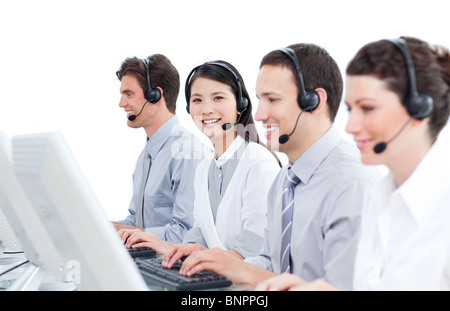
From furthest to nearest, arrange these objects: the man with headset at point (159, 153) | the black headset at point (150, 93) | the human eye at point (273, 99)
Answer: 1. the black headset at point (150, 93)
2. the man with headset at point (159, 153)
3. the human eye at point (273, 99)

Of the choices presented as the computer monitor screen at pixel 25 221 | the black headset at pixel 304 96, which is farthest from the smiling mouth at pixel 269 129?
the computer monitor screen at pixel 25 221

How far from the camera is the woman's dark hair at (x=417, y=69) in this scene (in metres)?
1.27

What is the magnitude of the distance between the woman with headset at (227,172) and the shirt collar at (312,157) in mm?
457

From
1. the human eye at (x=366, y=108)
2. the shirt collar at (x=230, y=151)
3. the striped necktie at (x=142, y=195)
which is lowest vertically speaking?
the striped necktie at (x=142, y=195)

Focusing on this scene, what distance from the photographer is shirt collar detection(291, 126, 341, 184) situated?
174 cm

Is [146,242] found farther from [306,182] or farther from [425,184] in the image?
[425,184]

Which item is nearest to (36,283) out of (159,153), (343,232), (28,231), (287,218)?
(28,231)

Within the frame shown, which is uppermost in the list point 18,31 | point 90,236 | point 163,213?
point 18,31

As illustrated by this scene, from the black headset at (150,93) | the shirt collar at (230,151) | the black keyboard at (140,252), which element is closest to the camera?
the black keyboard at (140,252)

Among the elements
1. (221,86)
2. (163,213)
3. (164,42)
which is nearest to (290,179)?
(221,86)

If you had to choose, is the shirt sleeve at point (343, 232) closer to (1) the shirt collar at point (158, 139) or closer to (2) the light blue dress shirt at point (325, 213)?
(2) the light blue dress shirt at point (325, 213)
